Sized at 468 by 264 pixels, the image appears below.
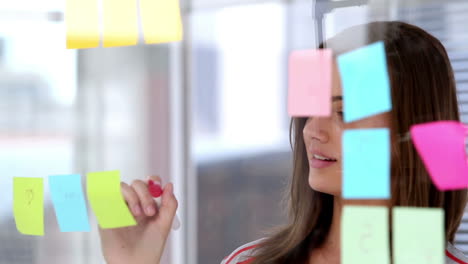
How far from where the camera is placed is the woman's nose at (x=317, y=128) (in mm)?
677

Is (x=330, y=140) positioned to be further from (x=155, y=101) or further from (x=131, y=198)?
(x=155, y=101)

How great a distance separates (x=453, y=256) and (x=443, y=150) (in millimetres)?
211

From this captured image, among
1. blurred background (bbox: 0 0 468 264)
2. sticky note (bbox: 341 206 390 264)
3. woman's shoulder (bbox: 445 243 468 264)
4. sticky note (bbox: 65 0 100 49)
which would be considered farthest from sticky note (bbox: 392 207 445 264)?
sticky note (bbox: 65 0 100 49)

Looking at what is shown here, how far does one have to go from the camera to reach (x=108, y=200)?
76 cm

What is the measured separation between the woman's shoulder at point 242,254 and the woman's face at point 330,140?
231 mm

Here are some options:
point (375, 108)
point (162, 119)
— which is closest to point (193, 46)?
point (162, 119)

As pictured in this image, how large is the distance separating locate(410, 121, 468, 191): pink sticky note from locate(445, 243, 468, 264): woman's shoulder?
0.39ft

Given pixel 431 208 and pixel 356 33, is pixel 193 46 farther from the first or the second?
pixel 431 208

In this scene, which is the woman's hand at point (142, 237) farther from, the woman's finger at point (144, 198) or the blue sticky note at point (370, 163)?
the blue sticky note at point (370, 163)

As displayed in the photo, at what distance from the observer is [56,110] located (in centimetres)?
117

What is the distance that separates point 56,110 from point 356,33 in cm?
73

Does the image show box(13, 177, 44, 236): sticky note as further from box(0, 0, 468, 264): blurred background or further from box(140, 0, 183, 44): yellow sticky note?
box(140, 0, 183, 44): yellow sticky note

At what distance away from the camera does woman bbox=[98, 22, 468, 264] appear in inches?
24.8

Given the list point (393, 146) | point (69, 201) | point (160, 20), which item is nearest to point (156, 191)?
point (69, 201)
